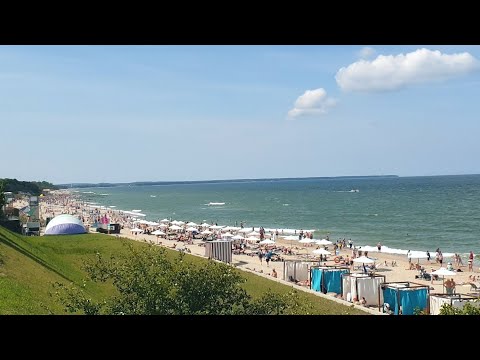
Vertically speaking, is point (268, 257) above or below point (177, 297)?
below

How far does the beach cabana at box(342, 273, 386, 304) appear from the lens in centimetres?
1636

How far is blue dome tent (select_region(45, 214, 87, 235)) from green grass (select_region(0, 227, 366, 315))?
4384 mm

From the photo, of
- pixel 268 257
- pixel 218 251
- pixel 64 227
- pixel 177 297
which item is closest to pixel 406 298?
pixel 177 297

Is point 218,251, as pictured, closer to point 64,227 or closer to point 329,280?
point 329,280

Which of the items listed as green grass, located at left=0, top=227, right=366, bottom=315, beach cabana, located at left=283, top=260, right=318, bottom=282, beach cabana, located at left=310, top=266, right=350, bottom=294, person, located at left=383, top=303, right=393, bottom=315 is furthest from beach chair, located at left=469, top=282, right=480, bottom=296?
green grass, located at left=0, top=227, right=366, bottom=315

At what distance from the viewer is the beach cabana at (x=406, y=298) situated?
46.9 ft

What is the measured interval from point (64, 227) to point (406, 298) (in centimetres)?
2050

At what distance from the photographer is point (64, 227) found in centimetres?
2869

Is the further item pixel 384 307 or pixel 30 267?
pixel 384 307

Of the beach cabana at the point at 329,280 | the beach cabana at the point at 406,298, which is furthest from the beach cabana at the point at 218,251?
the beach cabana at the point at 406,298
